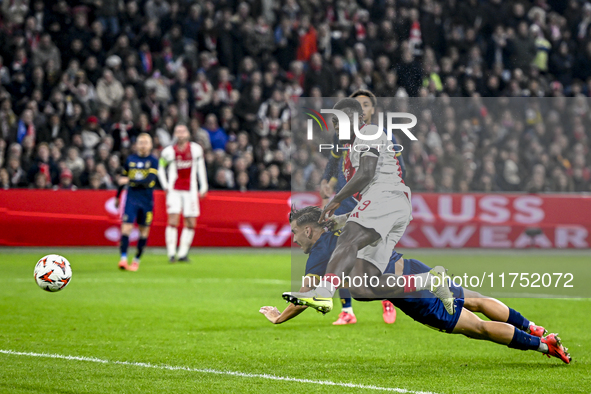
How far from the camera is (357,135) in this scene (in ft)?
19.9

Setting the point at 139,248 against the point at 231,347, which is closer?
the point at 231,347

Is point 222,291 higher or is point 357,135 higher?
point 357,135

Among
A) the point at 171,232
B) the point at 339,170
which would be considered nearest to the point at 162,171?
the point at 171,232

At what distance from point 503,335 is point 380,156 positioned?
160 cm

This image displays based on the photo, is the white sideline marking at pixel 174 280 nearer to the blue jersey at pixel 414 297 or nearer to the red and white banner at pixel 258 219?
the red and white banner at pixel 258 219

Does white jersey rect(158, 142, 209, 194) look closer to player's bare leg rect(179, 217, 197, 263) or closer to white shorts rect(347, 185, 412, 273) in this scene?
player's bare leg rect(179, 217, 197, 263)

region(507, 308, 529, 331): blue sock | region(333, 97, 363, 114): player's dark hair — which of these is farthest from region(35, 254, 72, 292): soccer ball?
region(507, 308, 529, 331): blue sock

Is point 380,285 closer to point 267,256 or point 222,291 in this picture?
point 222,291

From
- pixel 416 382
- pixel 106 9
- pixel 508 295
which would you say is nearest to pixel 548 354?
pixel 416 382

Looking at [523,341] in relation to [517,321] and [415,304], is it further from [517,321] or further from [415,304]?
[415,304]

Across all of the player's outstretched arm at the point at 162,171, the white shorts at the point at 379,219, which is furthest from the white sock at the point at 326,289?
the player's outstretched arm at the point at 162,171

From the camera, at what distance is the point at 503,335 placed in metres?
6.11

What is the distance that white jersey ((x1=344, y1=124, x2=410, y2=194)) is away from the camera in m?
5.99

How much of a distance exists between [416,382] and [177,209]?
9235 mm
